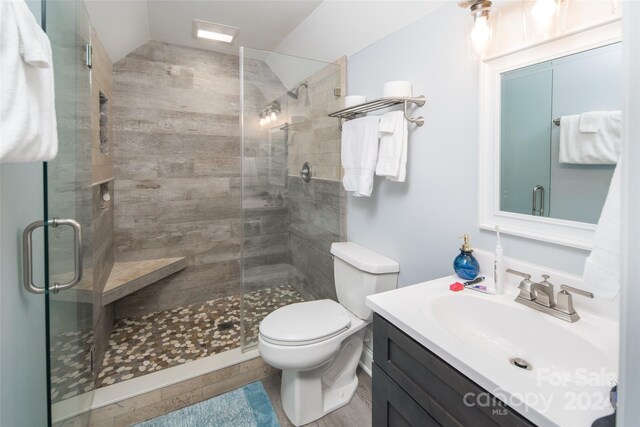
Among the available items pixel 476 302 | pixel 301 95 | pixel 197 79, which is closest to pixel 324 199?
pixel 301 95

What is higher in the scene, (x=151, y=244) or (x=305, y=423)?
(x=151, y=244)

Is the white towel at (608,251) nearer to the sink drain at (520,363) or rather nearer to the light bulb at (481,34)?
the sink drain at (520,363)

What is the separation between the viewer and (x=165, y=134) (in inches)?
106

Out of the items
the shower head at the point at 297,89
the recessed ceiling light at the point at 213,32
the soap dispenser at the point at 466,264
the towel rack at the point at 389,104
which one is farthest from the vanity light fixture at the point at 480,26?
the recessed ceiling light at the point at 213,32

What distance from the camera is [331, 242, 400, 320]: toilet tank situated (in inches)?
66.5

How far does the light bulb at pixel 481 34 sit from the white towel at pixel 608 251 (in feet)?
2.90

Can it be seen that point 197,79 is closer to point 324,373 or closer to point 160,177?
point 160,177

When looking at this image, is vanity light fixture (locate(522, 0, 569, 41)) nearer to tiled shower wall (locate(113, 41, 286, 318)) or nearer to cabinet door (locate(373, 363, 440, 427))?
cabinet door (locate(373, 363, 440, 427))

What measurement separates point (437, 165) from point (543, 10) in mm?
661

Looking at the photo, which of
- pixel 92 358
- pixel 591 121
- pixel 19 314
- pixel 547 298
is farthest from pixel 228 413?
pixel 591 121

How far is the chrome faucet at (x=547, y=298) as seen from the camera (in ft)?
3.14

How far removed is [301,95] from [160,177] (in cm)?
149

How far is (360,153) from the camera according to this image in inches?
70.7

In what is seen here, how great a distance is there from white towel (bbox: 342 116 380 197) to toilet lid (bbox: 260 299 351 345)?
0.71 meters
